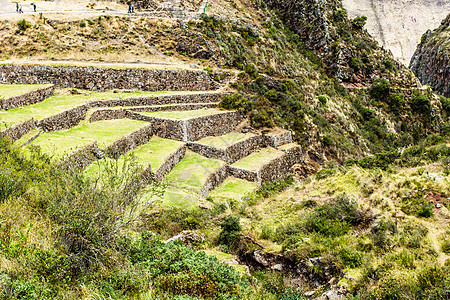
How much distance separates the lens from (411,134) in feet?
147

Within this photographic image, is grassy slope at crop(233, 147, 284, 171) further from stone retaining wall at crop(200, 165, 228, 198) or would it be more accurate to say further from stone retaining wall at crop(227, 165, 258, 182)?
stone retaining wall at crop(200, 165, 228, 198)

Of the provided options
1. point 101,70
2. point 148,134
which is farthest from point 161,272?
point 101,70

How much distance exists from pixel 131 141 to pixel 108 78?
30.0 ft

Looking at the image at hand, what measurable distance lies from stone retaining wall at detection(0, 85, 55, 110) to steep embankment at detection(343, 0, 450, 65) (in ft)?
325

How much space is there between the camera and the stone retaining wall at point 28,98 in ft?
54.7

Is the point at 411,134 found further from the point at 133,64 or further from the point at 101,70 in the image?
the point at 101,70

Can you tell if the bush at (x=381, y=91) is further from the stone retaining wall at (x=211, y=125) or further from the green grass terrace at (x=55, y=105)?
the green grass terrace at (x=55, y=105)

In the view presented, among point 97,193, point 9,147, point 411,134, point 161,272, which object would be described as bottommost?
point 411,134

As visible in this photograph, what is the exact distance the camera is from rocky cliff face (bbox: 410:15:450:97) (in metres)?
64.7

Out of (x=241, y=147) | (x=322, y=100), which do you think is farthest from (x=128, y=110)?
(x=322, y=100)

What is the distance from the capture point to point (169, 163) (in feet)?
58.1

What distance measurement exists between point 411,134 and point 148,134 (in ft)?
129

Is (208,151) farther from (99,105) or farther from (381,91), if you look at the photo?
(381,91)

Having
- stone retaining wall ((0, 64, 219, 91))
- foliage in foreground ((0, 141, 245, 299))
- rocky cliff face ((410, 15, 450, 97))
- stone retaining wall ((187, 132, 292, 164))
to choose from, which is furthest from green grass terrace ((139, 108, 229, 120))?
rocky cliff face ((410, 15, 450, 97))
